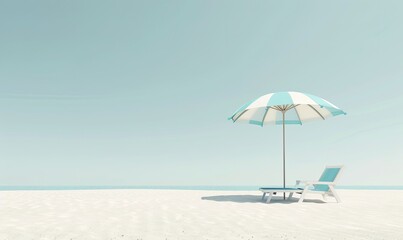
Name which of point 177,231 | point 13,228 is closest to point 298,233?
point 177,231

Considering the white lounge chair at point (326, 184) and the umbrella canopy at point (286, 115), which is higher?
the umbrella canopy at point (286, 115)

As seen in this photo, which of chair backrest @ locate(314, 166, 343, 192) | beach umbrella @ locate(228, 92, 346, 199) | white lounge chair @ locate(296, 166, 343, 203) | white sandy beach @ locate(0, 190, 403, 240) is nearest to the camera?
white sandy beach @ locate(0, 190, 403, 240)

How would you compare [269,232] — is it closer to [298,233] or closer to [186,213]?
[298,233]

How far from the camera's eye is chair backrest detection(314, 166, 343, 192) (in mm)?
7949

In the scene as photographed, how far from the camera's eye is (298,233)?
13.1 ft

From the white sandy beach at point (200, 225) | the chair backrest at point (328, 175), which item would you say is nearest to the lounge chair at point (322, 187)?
the chair backrest at point (328, 175)

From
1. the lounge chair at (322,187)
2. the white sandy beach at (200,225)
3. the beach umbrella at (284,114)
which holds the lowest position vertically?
the white sandy beach at (200,225)

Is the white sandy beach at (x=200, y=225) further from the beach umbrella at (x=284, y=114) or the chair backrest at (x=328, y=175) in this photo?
the beach umbrella at (x=284, y=114)

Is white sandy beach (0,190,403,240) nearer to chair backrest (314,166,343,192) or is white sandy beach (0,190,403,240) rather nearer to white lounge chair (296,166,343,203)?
white lounge chair (296,166,343,203)

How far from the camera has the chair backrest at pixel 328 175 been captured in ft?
26.1

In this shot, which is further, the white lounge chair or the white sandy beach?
the white lounge chair

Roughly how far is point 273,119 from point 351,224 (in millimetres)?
6281

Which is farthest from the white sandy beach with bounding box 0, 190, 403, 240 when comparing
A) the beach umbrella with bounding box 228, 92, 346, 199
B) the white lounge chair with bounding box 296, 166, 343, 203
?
the beach umbrella with bounding box 228, 92, 346, 199

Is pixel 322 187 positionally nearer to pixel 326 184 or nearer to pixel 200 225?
pixel 326 184
